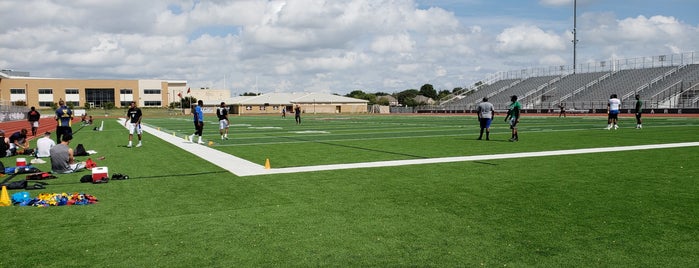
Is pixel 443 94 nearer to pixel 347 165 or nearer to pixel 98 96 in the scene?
pixel 98 96

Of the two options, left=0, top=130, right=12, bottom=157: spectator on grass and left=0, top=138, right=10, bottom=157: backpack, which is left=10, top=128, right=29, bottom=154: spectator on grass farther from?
left=0, top=138, right=10, bottom=157: backpack

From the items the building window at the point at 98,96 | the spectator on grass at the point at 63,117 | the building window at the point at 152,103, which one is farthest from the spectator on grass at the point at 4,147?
the building window at the point at 152,103

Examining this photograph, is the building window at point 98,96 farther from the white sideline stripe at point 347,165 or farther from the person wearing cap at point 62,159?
the person wearing cap at point 62,159

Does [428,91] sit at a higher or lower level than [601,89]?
higher

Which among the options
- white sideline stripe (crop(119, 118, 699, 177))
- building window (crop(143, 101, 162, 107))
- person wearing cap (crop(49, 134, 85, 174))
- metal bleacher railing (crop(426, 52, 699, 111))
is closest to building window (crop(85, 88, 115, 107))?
building window (crop(143, 101, 162, 107))

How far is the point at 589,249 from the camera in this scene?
16.5 feet

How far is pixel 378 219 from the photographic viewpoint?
640 cm

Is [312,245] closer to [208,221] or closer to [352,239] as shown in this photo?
[352,239]

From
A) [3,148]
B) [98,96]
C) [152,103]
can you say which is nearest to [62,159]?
[3,148]

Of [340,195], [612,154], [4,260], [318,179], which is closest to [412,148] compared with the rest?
[612,154]

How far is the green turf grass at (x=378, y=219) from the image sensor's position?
16.1 ft

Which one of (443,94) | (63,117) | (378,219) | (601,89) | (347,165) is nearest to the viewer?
(378,219)

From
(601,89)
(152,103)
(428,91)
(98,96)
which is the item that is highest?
(428,91)

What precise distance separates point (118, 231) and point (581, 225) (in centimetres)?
508
